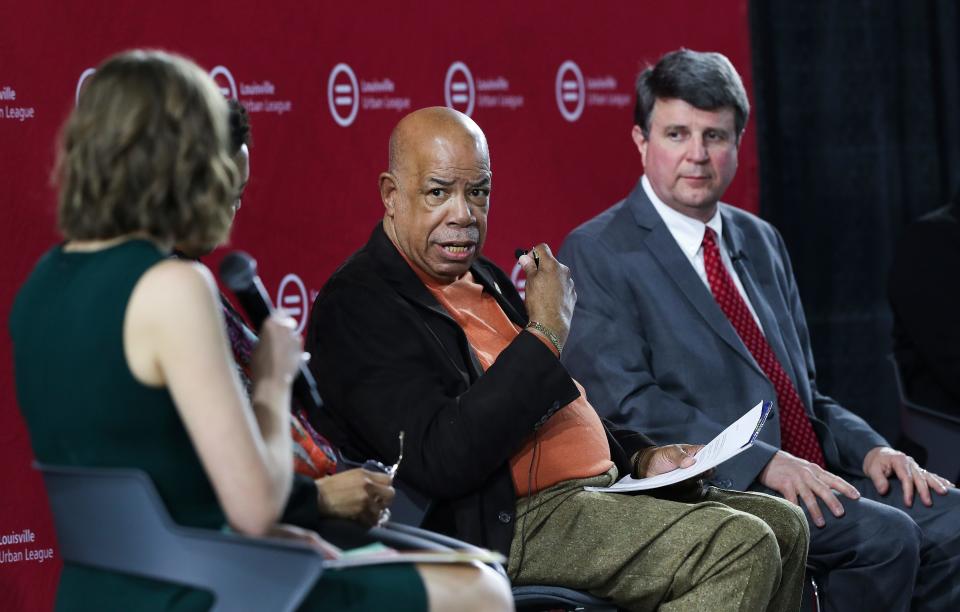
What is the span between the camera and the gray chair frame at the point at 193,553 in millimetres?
1965

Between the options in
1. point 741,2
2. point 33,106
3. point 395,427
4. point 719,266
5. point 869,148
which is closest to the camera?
point 395,427

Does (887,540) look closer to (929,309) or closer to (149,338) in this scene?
(929,309)

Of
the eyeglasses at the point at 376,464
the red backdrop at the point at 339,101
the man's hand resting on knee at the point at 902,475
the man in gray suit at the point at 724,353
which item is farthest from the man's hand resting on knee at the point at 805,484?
the red backdrop at the point at 339,101

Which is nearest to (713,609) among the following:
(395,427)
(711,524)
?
(711,524)

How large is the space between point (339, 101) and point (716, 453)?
1.76 meters

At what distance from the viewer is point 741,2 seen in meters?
5.39

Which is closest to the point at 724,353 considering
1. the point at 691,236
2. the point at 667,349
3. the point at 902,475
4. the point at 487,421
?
the point at 667,349

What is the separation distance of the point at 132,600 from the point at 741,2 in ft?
13.3

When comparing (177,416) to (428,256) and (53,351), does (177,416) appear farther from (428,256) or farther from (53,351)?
(428,256)

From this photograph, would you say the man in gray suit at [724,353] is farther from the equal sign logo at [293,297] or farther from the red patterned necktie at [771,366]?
the equal sign logo at [293,297]

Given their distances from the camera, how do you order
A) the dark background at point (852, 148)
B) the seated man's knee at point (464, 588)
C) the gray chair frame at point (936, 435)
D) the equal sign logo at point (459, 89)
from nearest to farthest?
the seated man's knee at point (464, 588) → the gray chair frame at point (936, 435) → the equal sign logo at point (459, 89) → the dark background at point (852, 148)

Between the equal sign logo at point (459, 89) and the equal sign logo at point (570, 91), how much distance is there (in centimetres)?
40

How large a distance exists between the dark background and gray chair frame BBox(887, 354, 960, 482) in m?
1.64

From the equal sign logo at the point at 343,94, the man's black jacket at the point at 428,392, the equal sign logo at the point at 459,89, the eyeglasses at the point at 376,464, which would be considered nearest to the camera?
the eyeglasses at the point at 376,464
